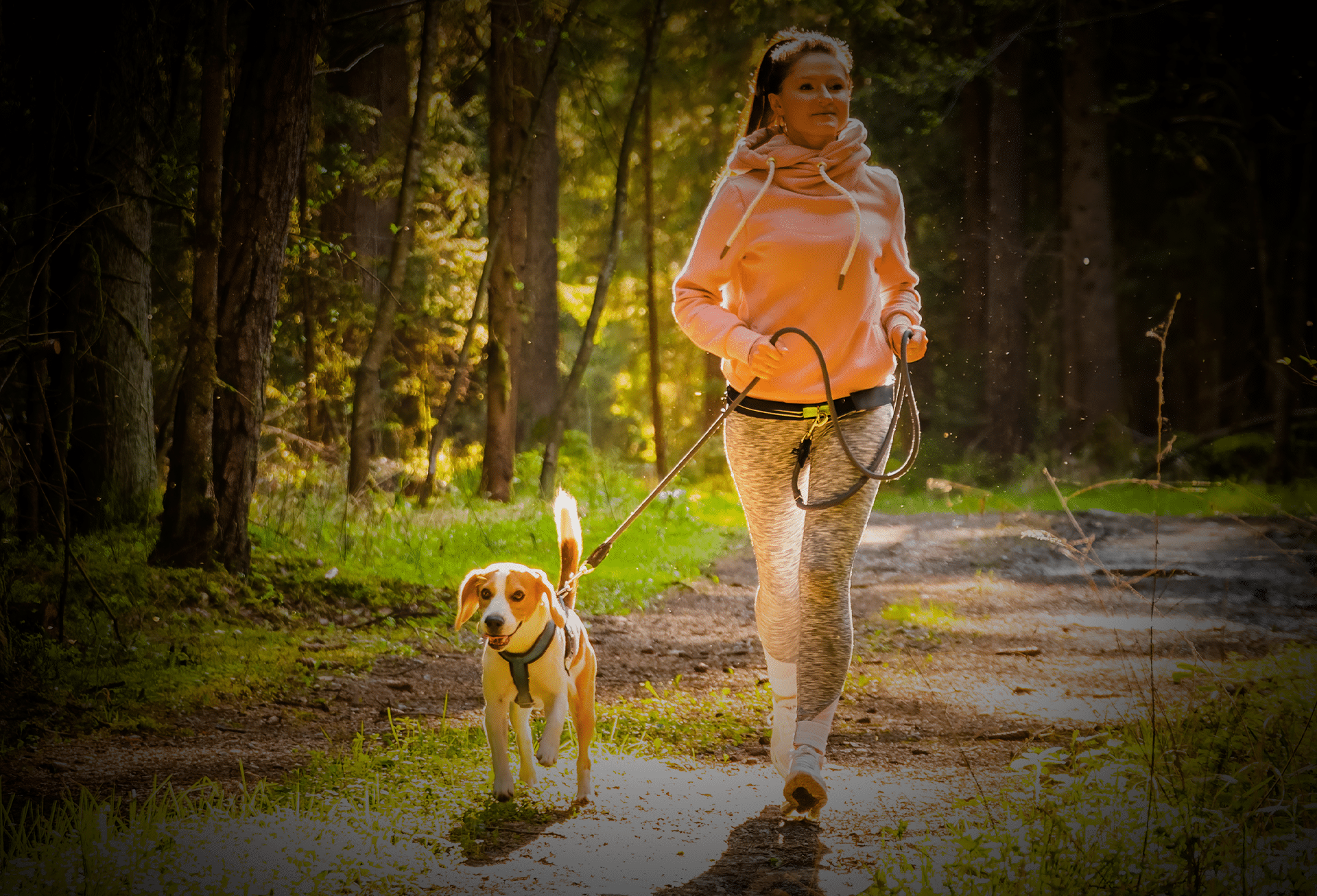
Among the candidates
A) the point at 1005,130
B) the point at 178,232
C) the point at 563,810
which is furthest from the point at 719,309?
the point at 1005,130

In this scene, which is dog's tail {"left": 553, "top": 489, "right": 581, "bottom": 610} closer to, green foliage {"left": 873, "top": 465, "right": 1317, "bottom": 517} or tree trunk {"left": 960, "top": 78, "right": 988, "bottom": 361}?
green foliage {"left": 873, "top": 465, "right": 1317, "bottom": 517}

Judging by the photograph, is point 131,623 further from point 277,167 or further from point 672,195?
point 672,195

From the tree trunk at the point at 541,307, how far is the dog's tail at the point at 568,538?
14303 mm

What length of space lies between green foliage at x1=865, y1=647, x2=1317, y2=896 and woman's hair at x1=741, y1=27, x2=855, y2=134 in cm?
266

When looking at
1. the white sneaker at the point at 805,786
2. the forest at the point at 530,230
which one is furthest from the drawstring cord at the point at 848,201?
the white sneaker at the point at 805,786

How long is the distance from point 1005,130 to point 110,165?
19.1m

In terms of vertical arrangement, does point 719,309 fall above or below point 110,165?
below

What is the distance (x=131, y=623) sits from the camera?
6.04 metres

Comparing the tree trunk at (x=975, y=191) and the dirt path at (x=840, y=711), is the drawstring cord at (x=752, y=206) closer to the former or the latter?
the dirt path at (x=840, y=711)

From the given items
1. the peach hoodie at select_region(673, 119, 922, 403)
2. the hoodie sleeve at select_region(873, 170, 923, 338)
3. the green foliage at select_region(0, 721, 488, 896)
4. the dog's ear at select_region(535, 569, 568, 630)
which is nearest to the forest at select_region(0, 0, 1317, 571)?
the hoodie sleeve at select_region(873, 170, 923, 338)

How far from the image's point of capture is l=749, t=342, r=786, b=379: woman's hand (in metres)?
3.39

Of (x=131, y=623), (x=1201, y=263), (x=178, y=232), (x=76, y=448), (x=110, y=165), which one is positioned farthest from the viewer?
(x=1201, y=263)

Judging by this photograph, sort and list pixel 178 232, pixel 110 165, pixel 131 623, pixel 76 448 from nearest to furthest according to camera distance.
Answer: pixel 131 623 → pixel 110 165 → pixel 76 448 → pixel 178 232

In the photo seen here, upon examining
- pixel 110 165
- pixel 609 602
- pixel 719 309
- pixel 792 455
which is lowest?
pixel 609 602
